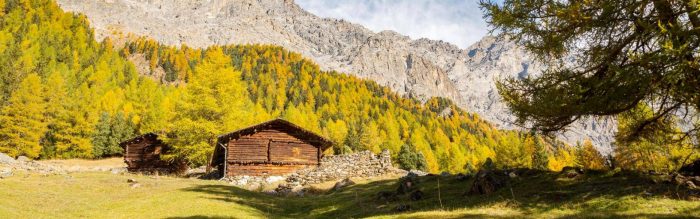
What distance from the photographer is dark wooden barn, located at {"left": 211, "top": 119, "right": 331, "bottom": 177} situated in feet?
133

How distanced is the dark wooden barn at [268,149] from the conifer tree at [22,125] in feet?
93.9

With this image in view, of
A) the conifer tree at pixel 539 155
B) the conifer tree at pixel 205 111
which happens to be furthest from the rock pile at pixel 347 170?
the conifer tree at pixel 539 155

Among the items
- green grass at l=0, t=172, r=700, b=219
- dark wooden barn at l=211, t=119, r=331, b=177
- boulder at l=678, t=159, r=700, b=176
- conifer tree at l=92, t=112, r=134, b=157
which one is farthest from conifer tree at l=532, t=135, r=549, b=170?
conifer tree at l=92, t=112, r=134, b=157

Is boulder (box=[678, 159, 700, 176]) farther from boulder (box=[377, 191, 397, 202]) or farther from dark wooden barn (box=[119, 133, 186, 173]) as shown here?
dark wooden barn (box=[119, 133, 186, 173])

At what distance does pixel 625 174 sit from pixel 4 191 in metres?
26.2

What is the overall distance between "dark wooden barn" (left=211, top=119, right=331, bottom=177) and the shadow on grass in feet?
54.8

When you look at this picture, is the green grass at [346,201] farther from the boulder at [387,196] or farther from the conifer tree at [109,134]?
the conifer tree at [109,134]

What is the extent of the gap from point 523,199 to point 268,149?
29818 millimetres

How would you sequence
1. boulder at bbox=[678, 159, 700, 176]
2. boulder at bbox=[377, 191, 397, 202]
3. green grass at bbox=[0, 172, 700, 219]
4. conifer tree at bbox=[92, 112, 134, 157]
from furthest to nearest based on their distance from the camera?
conifer tree at bbox=[92, 112, 134, 157] < boulder at bbox=[377, 191, 397, 202] < boulder at bbox=[678, 159, 700, 176] < green grass at bbox=[0, 172, 700, 219]

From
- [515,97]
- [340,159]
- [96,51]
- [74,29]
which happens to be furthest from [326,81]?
[515,97]

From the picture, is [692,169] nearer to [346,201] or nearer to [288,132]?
[346,201]

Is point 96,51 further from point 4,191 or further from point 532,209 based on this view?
point 532,209

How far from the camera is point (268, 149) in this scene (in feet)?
136

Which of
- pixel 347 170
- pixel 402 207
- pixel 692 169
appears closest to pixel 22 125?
pixel 347 170
